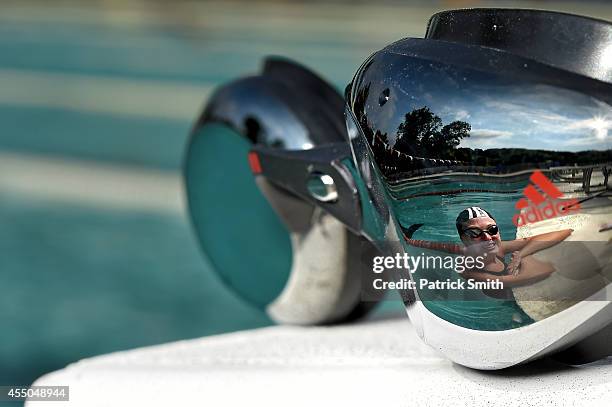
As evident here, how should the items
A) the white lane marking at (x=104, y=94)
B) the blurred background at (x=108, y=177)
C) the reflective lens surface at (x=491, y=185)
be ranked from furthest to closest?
the white lane marking at (x=104, y=94)
the blurred background at (x=108, y=177)
the reflective lens surface at (x=491, y=185)

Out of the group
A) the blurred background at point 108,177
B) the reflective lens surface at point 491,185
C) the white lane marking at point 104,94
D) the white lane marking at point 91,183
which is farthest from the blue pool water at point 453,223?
the white lane marking at point 104,94

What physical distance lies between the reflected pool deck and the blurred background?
17.5 inches

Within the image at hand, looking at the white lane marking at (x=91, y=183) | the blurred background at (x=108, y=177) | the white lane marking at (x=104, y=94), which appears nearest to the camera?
the blurred background at (x=108, y=177)

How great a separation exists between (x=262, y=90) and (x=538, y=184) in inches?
16.7

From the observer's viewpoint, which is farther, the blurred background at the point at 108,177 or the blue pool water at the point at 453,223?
the blurred background at the point at 108,177

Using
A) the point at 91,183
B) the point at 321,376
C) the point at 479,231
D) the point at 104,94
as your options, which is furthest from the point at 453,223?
the point at 104,94

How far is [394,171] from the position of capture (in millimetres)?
661

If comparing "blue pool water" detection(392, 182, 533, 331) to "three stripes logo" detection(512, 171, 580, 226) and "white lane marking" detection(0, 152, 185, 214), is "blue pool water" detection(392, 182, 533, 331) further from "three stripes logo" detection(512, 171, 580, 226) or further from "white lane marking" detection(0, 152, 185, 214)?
"white lane marking" detection(0, 152, 185, 214)

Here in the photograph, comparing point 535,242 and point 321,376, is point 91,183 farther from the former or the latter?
point 535,242

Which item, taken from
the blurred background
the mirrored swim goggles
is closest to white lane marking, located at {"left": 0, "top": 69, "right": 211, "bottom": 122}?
the blurred background

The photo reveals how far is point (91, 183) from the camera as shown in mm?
2400

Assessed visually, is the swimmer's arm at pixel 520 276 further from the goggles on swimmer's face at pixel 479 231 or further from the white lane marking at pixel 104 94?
the white lane marking at pixel 104 94

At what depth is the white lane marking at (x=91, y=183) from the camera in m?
2.22

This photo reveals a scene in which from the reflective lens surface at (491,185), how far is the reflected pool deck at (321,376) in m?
0.06
